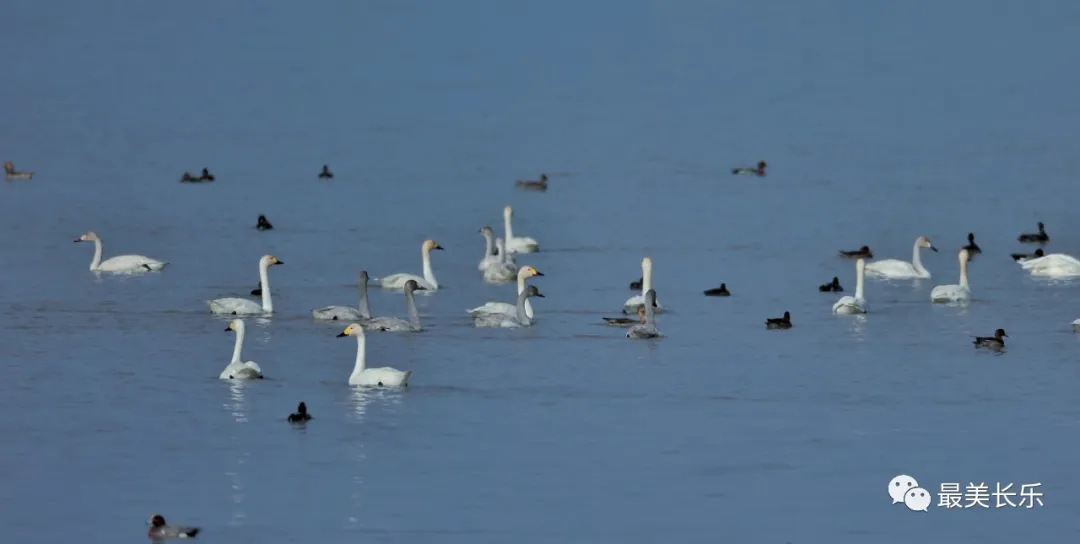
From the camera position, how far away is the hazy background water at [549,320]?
16.2 metres

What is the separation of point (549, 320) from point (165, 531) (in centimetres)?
1061

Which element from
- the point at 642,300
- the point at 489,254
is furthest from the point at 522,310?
the point at 489,254

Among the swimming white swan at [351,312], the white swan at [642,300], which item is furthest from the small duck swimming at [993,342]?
the swimming white swan at [351,312]

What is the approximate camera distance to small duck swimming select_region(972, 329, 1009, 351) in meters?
22.4

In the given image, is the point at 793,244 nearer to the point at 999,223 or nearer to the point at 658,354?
the point at 999,223

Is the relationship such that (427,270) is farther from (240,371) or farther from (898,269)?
(240,371)

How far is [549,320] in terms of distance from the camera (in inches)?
987

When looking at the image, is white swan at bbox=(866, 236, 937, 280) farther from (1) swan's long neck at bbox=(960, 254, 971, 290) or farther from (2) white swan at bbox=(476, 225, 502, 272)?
(2) white swan at bbox=(476, 225, 502, 272)

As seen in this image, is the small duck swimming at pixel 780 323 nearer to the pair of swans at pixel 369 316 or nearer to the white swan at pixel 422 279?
the pair of swans at pixel 369 316

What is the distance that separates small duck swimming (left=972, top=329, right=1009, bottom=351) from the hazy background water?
0.37m

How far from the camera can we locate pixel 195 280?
93.7ft

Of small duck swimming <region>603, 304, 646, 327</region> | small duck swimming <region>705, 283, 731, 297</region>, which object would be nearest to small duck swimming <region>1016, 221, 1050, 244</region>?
small duck swimming <region>705, 283, 731, 297</region>

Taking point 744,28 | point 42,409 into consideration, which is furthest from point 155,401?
point 744,28

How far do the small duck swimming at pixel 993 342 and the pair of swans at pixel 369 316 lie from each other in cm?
595
